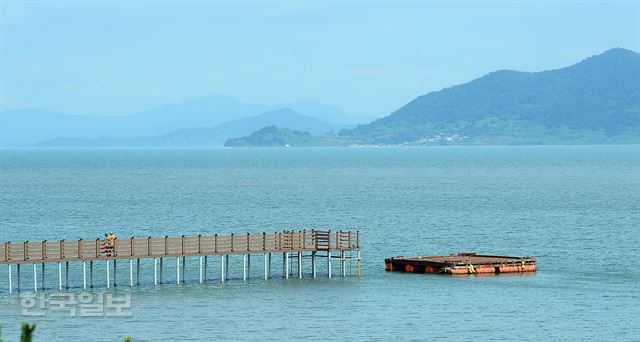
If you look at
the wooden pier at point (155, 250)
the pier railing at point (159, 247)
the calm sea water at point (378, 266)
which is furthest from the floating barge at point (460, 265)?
the pier railing at point (159, 247)

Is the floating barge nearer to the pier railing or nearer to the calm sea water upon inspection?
the calm sea water

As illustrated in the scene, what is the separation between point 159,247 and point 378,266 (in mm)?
14067

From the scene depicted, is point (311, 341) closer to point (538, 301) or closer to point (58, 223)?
point (538, 301)

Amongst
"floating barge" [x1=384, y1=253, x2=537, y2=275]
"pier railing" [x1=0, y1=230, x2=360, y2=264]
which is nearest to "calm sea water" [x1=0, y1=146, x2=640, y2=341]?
"floating barge" [x1=384, y1=253, x2=537, y2=275]

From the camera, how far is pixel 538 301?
199 ft

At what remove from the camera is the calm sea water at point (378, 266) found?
53.6 meters

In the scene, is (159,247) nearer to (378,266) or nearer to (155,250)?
(155,250)

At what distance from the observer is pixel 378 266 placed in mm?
73500

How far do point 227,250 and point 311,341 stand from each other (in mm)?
14498

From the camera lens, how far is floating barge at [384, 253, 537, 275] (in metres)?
68.9

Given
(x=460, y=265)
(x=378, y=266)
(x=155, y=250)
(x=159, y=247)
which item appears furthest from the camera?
(x=378, y=266)

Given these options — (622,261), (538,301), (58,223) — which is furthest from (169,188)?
(538,301)

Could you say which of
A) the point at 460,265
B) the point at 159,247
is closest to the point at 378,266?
the point at 460,265

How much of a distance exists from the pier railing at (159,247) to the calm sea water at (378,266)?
1.82m
